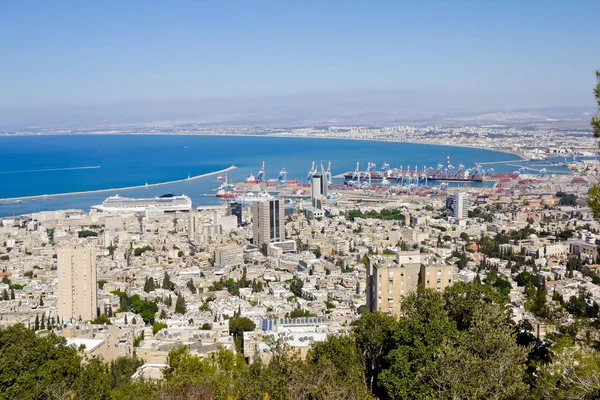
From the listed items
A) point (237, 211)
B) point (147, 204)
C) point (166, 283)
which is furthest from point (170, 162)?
point (166, 283)

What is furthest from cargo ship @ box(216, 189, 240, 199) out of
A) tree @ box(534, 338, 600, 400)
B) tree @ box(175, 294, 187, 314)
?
tree @ box(534, 338, 600, 400)

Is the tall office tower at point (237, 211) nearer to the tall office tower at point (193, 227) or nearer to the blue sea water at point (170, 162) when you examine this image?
the tall office tower at point (193, 227)

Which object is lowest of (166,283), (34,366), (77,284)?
(166,283)

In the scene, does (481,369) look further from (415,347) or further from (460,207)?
(460,207)

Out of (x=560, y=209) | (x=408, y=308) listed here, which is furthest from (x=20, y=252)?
(x=560, y=209)

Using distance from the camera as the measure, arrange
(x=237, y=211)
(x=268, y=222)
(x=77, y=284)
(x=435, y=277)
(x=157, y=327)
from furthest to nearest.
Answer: (x=237, y=211) → (x=268, y=222) → (x=77, y=284) → (x=157, y=327) → (x=435, y=277)

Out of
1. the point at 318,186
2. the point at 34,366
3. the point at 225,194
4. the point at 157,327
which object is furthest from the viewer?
the point at 225,194
